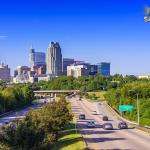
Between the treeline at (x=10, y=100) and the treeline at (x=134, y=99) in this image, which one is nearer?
the treeline at (x=134, y=99)

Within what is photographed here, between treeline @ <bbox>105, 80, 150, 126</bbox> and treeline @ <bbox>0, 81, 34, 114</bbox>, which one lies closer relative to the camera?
treeline @ <bbox>105, 80, 150, 126</bbox>

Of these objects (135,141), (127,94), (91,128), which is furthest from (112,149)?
(127,94)

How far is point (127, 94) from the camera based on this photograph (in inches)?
5896

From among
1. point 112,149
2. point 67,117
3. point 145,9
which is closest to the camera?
point 145,9

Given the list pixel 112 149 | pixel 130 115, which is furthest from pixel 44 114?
pixel 130 115

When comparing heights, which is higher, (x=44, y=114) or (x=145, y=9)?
(x=145, y=9)

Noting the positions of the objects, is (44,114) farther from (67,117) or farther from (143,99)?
(143,99)

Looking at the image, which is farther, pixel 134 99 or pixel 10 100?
pixel 10 100

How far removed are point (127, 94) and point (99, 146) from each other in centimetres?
9922

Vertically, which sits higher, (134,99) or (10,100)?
(134,99)

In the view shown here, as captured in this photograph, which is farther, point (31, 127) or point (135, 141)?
point (135, 141)

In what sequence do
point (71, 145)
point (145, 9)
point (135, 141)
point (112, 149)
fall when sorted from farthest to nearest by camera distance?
1. point (135, 141)
2. point (71, 145)
3. point (112, 149)
4. point (145, 9)

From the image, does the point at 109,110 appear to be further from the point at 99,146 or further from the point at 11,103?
the point at 99,146

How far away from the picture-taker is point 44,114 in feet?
205
